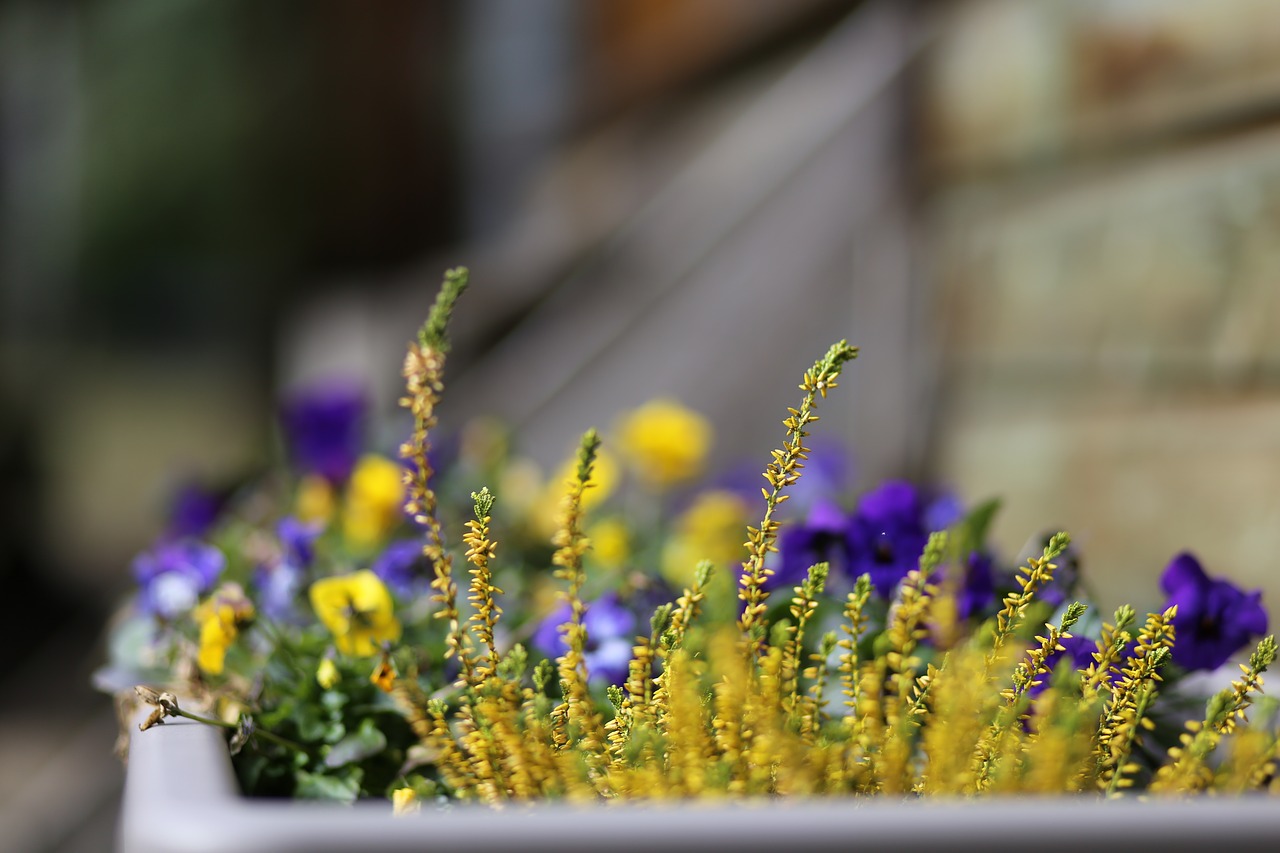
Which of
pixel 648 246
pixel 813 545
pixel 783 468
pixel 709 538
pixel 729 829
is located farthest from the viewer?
pixel 648 246

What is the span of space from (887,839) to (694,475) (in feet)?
4.91

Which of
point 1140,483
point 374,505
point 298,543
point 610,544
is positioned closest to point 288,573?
point 298,543

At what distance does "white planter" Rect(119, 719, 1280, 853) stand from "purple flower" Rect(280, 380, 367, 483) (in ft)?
4.62

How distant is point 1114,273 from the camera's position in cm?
180

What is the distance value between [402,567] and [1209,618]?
2.47 feet

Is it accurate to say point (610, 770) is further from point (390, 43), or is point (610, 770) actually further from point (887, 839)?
point (390, 43)

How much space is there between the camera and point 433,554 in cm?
87

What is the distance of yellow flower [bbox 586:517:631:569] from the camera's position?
164cm

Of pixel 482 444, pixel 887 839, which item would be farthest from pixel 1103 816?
pixel 482 444

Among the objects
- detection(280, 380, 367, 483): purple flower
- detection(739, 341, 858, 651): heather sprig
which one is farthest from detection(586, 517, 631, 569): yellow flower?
detection(739, 341, 858, 651): heather sprig

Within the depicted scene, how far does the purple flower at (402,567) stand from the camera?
1.29 m

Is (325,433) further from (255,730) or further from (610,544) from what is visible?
(255,730)

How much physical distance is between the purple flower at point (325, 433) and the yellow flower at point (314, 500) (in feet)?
0.06

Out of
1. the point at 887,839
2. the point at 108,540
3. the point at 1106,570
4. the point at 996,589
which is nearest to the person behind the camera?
the point at 887,839
